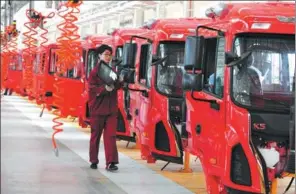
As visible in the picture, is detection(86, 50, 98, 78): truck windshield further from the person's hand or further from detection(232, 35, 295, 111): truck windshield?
detection(232, 35, 295, 111): truck windshield

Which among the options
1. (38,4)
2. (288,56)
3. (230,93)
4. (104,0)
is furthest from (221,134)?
(38,4)

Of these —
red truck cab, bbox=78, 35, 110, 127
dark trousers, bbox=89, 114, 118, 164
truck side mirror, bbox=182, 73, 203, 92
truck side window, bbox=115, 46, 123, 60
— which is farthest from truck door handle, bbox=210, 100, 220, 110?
red truck cab, bbox=78, 35, 110, 127

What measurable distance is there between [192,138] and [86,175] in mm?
2435

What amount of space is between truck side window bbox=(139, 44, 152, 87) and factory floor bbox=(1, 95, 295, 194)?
4.69ft

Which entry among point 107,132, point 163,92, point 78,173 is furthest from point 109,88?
point 78,173

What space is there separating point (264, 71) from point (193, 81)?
0.79 metres

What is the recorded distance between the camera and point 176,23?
12094 mm

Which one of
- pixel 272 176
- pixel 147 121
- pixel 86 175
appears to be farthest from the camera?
pixel 147 121

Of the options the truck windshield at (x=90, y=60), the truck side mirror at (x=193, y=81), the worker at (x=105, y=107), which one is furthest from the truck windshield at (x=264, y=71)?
the truck windshield at (x=90, y=60)

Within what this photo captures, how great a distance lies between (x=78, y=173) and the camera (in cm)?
1152

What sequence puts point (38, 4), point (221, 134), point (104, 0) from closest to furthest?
point (221, 134) < point (104, 0) < point (38, 4)

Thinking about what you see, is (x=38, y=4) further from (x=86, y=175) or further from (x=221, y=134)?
(x=221, y=134)

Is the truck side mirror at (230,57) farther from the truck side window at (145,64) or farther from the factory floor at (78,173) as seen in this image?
the truck side window at (145,64)

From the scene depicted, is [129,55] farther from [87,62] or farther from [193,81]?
[87,62]
